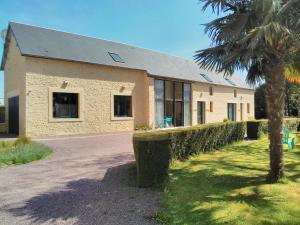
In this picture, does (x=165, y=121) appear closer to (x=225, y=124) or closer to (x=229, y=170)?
(x=225, y=124)

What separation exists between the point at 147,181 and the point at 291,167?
540 cm

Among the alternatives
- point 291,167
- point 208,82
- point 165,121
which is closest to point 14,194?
point 291,167

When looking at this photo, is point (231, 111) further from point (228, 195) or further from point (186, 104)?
point (228, 195)

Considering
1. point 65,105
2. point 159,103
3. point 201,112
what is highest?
point 159,103

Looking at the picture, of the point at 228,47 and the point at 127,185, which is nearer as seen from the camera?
the point at 127,185

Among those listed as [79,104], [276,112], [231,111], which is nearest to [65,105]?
[79,104]

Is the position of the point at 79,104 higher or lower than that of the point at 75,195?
higher

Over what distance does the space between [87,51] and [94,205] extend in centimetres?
1677

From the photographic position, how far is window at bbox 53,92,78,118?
1903 cm

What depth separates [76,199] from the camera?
6434 millimetres

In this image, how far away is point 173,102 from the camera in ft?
88.0

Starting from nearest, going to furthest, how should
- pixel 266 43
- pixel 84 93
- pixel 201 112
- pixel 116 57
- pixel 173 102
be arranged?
1. pixel 266 43
2. pixel 84 93
3. pixel 116 57
4. pixel 173 102
5. pixel 201 112

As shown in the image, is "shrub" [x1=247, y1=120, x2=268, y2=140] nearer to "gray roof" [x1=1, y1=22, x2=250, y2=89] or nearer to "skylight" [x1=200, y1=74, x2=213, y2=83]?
"gray roof" [x1=1, y1=22, x2=250, y2=89]

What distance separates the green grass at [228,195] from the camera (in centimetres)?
555
